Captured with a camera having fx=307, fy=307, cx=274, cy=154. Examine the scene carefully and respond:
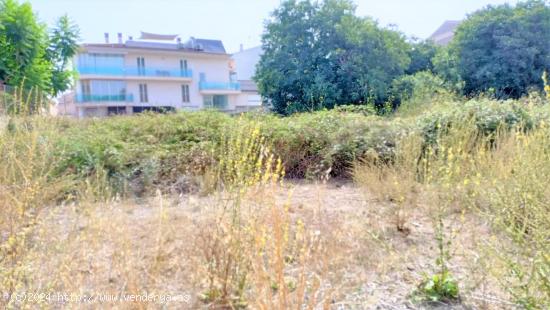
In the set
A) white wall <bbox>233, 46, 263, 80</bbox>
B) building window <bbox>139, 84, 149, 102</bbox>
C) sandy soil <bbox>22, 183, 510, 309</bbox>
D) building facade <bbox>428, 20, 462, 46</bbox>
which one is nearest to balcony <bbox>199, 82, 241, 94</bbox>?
white wall <bbox>233, 46, 263, 80</bbox>

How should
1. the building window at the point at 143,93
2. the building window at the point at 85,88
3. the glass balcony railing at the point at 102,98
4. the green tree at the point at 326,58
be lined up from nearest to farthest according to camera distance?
the green tree at the point at 326,58 → the glass balcony railing at the point at 102,98 → the building window at the point at 85,88 → the building window at the point at 143,93

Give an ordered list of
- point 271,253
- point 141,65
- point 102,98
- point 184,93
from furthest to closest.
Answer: point 184,93, point 141,65, point 102,98, point 271,253

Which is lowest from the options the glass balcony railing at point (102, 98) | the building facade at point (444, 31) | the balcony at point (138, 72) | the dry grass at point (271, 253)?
the dry grass at point (271, 253)

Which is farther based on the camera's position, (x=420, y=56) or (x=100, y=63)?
(x=100, y=63)

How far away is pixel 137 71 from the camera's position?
2852cm

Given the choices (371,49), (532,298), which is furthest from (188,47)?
(532,298)

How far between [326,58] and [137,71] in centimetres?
1982

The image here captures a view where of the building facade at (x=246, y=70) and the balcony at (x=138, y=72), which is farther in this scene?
the building facade at (x=246, y=70)

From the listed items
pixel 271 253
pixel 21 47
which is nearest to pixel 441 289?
pixel 271 253

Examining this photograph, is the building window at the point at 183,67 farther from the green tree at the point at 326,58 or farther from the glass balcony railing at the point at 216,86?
the green tree at the point at 326,58

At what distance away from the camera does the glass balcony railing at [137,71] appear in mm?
26677

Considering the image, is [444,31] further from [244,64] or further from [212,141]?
[212,141]

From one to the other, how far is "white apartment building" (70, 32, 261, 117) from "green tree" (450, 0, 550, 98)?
1756 cm

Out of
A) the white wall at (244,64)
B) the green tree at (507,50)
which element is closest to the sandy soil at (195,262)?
the green tree at (507,50)
